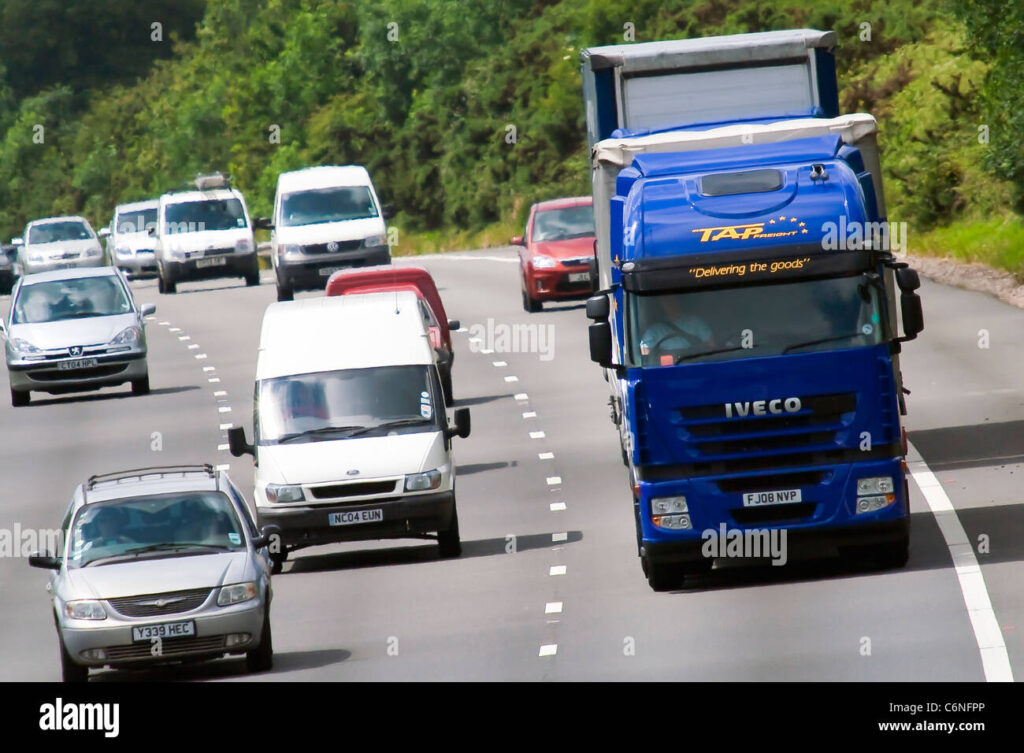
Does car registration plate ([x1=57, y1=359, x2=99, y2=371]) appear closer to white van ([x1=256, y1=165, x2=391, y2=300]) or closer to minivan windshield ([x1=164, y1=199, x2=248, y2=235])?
white van ([x1=256, y1=165, x2=391, y2=300])

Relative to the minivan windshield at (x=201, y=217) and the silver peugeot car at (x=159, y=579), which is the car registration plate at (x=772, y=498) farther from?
the minivan windshield at (x=201, y=217)

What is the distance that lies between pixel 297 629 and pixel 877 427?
4974mm

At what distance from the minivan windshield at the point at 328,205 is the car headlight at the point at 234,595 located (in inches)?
1130

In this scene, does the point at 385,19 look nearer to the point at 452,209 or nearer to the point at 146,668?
the point at 452,209

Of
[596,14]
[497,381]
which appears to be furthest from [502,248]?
[497,381]

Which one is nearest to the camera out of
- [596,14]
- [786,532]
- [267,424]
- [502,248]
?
[786,532]

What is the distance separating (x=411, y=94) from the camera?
312 ft

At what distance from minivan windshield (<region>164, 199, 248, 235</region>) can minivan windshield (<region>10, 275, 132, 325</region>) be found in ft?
45.7

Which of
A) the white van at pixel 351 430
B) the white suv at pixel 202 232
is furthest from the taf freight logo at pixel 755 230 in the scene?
the white suv at pixel 202 232

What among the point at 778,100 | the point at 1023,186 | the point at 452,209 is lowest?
the point at 452,209

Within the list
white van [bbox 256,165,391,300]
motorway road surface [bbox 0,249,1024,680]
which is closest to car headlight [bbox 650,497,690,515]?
motorway road surface [bbox 0,249,1024,680]

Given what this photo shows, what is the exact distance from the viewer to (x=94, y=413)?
3628 centimetres

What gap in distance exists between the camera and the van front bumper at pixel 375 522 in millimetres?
21984

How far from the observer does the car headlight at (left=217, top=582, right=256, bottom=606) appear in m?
16.9
